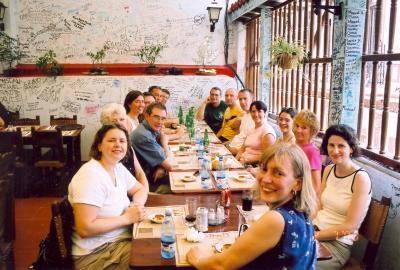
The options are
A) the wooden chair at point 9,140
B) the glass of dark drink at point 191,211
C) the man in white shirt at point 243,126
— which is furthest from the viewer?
the man in white shirt at point 243,126

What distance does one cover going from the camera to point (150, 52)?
28.2ft

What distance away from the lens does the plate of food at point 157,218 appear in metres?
2.51

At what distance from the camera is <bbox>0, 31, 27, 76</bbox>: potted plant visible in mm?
8016

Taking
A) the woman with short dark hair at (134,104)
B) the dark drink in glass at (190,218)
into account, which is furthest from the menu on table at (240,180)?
the woman with short dark hair at (134,104)

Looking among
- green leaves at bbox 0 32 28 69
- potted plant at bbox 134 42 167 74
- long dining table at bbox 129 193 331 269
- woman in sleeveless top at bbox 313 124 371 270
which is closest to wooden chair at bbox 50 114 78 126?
green leaves at bbox 0 32 28 69

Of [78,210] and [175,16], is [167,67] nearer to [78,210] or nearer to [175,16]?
[175,16]

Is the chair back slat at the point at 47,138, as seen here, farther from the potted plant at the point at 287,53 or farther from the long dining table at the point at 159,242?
the potted plant at the point at 287,53

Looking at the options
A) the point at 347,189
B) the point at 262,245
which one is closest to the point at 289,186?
the point at 262,245

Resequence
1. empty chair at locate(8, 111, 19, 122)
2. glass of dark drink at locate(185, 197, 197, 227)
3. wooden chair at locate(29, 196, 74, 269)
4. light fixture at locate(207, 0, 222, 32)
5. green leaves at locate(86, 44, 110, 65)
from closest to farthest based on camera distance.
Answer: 1. wooden chair at locate(29, 196, 74, 269)
2. glass of dark drink at locate(185, 197, 197, 227)
3. empty chair at locate(8, 111, 19, 122)
4. light fixture at locate(207, 0, 222, 32)
5. green leaves at locate(86, 44, 110, 65)

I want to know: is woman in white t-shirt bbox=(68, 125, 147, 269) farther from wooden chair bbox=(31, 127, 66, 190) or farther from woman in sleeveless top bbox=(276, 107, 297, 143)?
wooden chair bbox=(31, 127, 66, 190)

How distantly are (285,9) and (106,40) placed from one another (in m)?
4.30

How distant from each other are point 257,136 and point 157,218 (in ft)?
7.80

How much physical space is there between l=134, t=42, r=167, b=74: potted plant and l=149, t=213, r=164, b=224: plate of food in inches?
246

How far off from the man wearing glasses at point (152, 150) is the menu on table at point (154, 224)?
116 centimetres
